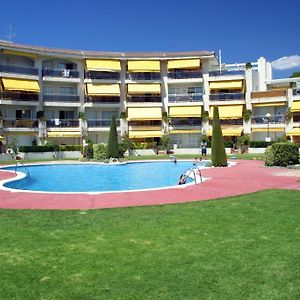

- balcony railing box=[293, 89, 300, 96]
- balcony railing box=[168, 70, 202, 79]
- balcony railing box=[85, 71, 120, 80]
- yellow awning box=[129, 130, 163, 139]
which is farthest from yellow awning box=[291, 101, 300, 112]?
balcony railing box=[85, 71, 120, 80]

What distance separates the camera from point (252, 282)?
290 inches

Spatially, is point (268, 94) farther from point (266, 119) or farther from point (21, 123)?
point (21, 123)

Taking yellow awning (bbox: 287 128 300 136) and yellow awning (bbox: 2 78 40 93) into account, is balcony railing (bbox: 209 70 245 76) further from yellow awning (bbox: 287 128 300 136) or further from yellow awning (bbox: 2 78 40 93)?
yellow awning (bbox: 2 78 40 93)

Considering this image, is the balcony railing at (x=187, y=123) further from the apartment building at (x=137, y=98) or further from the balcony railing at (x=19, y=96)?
the balcony railing at (x=19, y=96)

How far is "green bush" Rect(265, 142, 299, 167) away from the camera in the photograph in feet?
96.8

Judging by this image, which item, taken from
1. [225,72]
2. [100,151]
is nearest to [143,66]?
[225,72]

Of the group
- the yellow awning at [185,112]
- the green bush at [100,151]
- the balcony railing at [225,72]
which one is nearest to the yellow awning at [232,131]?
the yellow awning at [185,112]

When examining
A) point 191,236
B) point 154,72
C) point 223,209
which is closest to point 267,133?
point 154,72

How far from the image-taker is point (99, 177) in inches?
1179

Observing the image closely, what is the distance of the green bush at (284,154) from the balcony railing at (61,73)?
114 feet

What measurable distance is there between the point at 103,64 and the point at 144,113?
346 inches

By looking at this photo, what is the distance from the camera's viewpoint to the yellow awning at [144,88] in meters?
Answer: 59.8

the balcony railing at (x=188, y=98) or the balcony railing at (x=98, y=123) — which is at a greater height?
the balcony railing at (x=188, y=98)

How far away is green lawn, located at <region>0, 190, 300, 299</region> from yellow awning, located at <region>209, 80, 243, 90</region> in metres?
46.4
